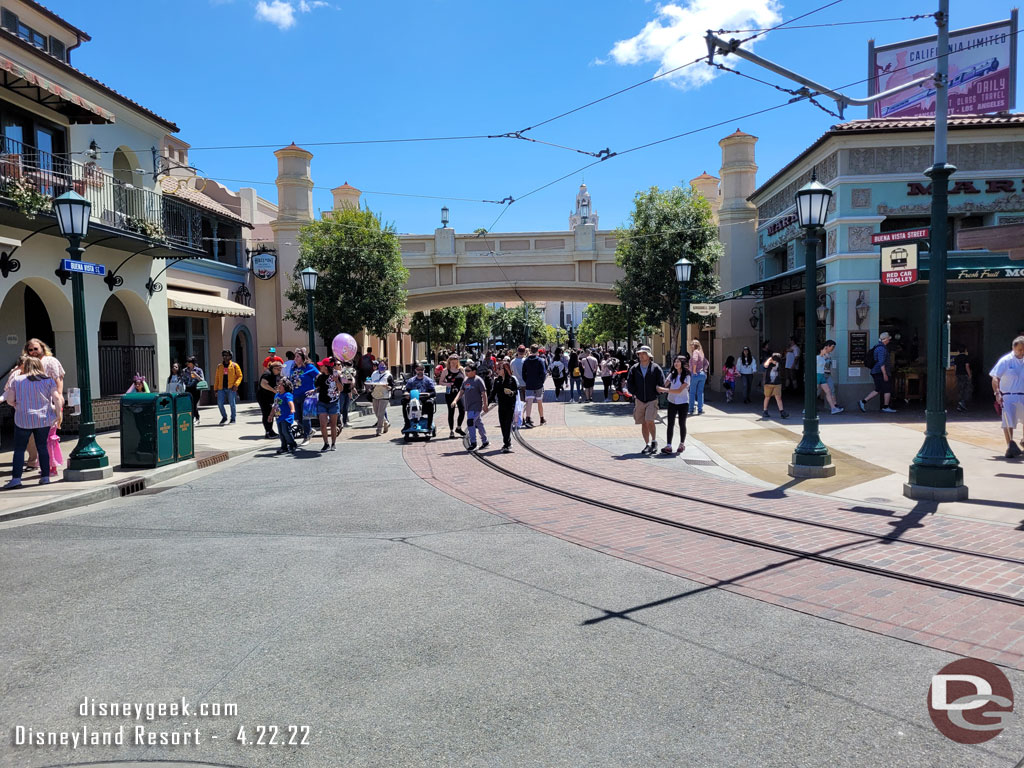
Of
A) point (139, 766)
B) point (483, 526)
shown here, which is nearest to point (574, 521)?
point (483, 526)

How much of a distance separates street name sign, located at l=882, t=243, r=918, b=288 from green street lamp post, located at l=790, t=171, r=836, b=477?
0.89 metres

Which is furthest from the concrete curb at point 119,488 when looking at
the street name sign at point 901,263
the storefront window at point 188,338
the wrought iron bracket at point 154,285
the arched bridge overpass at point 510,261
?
the arched bridge overpass at point 510,261

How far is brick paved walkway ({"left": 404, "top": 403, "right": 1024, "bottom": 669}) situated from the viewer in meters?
4.75

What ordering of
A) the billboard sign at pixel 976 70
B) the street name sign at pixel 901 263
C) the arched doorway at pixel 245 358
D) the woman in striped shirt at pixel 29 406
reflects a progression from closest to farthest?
the street name sign at pixel 901 263, the woman in striped shirt at pixel 29 406, the billboard sign at pixel 976 70, the arched doorway at pixel 245 358

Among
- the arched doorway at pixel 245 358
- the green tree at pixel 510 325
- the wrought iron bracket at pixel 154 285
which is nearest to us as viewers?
the wrought iron bracket at pixel 154 285

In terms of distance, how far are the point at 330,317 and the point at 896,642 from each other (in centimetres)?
2348

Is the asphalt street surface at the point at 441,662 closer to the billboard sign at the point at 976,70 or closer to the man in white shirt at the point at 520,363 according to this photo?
the man in white shirt at the point at 520,363

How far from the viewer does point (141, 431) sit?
1086cm

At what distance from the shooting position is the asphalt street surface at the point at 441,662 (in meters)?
3.27

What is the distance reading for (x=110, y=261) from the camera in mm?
16203

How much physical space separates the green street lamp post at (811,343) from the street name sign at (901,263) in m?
0.89

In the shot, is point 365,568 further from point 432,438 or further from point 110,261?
point 110,261

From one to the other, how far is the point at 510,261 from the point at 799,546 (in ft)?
80.5

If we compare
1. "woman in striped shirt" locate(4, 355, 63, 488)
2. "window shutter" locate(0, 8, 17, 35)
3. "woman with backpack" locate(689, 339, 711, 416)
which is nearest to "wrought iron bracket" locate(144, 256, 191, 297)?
"window shutter" locate(0, 8, 17, 35)
